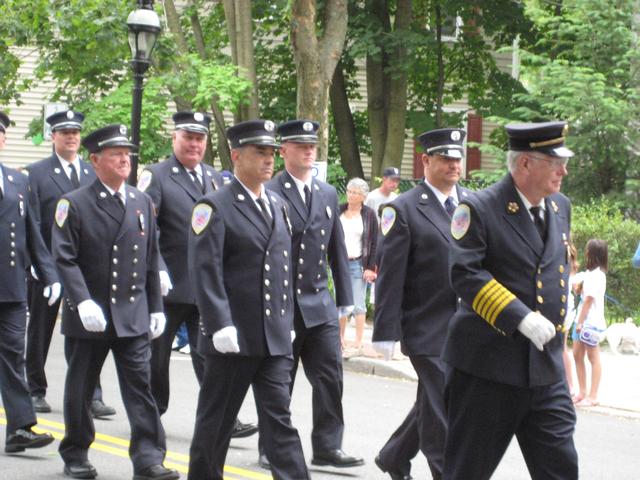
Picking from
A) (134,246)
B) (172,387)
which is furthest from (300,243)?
(172,387)

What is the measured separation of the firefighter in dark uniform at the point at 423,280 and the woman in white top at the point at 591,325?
4.61 m

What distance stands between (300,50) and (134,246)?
10595mm

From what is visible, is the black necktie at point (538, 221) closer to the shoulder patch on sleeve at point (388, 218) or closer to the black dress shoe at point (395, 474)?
the shoulder patch on sleeve at point (388, 218)

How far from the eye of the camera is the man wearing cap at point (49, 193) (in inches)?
410

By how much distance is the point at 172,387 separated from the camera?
12.4m

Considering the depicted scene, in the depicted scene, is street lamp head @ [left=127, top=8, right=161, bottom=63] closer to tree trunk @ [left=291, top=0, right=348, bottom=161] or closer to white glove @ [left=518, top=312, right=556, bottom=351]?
tree trunk @ [left=291, top=0, right=348, bottom=161]

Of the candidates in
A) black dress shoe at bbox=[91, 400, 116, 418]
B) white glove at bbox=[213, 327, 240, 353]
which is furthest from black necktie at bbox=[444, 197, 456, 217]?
black dress shoe at bbox=[91, 400, 116, 418]

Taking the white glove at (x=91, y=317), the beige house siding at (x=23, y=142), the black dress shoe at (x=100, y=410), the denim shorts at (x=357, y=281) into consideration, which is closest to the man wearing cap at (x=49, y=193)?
the black dress shoe at (x=100, y=410)

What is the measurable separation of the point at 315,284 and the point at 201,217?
Result: 150cm

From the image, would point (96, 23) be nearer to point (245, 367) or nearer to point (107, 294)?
point (107, 294)

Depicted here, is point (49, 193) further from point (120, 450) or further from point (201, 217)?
point (201, 217)

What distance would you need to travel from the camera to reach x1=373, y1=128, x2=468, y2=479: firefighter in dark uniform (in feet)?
25.0

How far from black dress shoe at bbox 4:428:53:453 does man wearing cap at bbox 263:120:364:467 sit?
1.67 m

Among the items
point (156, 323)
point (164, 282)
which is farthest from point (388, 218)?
point (164, 282)
